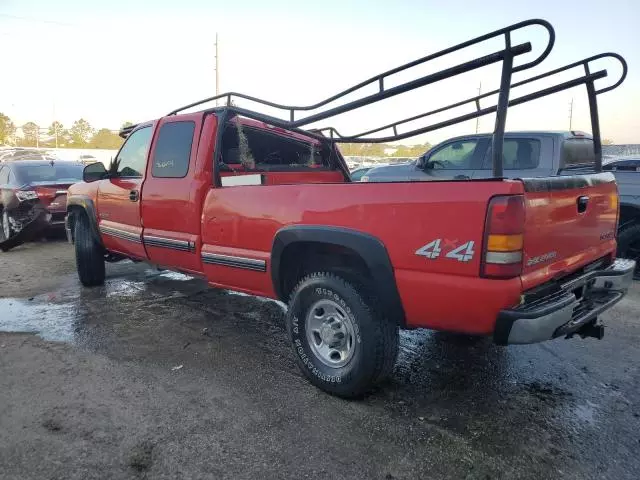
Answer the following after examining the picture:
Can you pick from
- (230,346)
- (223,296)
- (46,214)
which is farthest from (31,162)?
(230,346)

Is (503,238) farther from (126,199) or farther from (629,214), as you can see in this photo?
(629,214)

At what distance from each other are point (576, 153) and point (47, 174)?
28.9ft

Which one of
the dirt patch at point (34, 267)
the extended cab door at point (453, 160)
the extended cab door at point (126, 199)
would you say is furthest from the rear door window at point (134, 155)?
the extended cab door at point (453, 160)

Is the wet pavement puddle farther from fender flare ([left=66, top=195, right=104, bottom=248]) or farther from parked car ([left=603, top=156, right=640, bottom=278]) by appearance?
parked car ([left=603, top=156, right=640, bottom=278])

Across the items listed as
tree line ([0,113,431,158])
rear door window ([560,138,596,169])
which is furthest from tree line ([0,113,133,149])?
rear door window ([560,138,596,169])

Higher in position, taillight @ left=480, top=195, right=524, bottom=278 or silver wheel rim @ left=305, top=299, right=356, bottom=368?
taillight @ left=480, top=195, right=524, bottom=278

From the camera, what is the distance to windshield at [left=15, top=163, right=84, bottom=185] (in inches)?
339

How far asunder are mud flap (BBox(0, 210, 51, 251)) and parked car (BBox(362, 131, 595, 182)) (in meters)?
6.11

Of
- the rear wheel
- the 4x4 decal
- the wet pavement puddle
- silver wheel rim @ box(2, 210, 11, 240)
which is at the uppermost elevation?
the 4x4 decal

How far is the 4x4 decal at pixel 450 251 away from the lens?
236cm

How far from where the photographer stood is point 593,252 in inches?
122

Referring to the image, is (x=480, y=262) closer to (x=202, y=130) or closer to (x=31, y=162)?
(x=202, y=130)

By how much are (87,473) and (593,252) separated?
10.3ft

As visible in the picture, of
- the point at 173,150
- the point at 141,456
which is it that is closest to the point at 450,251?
the point at 141,456
